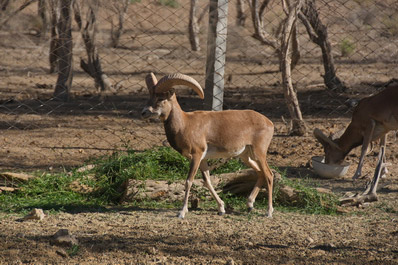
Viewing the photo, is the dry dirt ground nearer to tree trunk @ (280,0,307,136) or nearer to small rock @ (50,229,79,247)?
small rock @ (50,229,79,247)

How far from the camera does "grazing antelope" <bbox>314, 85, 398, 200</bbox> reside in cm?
717

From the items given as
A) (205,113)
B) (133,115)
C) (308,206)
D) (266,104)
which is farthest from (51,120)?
(308,206)

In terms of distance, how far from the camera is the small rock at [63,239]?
482 centimetres

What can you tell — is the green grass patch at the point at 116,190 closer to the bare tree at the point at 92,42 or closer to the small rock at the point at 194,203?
the small rock at the point at 194,203

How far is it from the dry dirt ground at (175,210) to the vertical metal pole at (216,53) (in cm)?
125

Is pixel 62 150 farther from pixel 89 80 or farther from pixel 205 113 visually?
pixel 89 80

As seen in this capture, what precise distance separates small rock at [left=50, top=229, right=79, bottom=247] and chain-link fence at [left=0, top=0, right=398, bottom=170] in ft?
8.18

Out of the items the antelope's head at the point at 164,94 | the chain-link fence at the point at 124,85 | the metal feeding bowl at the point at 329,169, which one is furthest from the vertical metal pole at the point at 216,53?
the antelope's head at the point at 164,94

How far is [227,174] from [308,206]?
978 millimetres

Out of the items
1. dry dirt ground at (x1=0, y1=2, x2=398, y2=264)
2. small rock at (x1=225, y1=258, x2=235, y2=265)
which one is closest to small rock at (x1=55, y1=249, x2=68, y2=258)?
dry dirt ground at (x1=0, y1=2, x2=398, y2=264)

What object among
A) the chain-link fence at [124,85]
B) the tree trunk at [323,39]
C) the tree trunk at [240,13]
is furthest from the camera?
the tree trunk at [240,13]

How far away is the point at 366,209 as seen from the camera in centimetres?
643

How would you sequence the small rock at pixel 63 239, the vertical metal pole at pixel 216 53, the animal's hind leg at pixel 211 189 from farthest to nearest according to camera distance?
the vertical metal pole at pixel 216 53 → the animal's hind leg at pixel 211 189 → the small rock at pixel 63 239

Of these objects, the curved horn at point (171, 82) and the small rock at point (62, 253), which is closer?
the small rock at point (62, 253)
